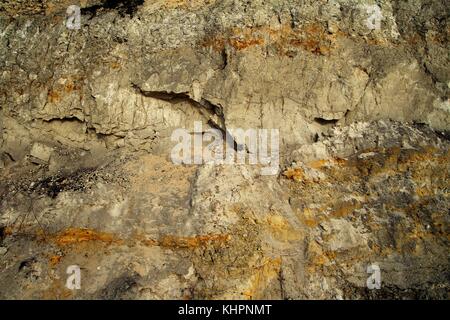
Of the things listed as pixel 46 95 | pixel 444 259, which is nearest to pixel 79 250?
pixel 46 95

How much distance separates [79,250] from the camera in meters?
6.37

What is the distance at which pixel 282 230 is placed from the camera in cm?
642

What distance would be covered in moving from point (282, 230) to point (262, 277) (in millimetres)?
809

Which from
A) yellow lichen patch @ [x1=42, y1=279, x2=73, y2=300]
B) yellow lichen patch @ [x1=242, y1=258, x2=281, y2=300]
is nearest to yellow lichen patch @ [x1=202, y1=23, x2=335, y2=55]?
yellow lichen patch @ [x1=242, y1=258, x2=281, y2=300]

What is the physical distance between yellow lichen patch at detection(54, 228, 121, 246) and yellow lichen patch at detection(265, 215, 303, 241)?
102 inches

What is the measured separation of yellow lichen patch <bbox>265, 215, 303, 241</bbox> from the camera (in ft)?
21.0

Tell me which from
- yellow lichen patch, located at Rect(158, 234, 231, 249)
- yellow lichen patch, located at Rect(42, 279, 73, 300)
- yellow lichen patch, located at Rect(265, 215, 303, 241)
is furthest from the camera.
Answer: yellow lichen patch, located at Rect(265, 215, 303, 241)

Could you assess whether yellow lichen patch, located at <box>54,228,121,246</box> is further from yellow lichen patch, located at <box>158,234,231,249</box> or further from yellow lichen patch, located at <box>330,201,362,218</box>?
yellow lichen patch, located at <box>330,201,362,218</box>

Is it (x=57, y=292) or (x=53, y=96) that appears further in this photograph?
(x=53, y=96)

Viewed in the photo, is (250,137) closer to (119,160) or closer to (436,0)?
(119,160)

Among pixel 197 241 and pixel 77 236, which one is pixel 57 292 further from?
pixel 197 241

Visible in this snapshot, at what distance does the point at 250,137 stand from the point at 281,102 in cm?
85

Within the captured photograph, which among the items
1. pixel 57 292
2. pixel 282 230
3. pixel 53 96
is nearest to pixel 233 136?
pixel 282 230

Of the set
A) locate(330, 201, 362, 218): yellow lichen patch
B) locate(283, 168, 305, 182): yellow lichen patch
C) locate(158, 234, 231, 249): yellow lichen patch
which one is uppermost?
locate(283, 168, 305, 182): yellow lichen patch
